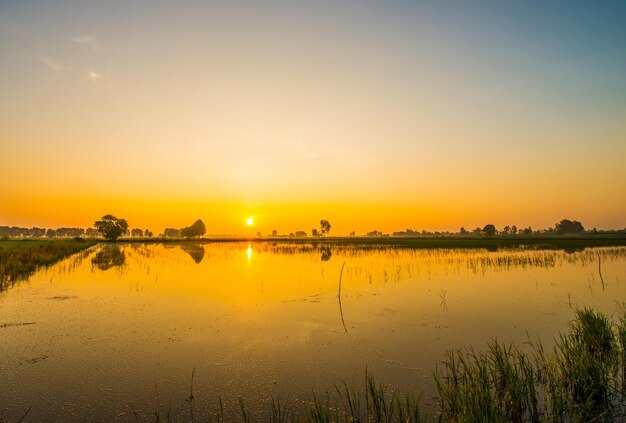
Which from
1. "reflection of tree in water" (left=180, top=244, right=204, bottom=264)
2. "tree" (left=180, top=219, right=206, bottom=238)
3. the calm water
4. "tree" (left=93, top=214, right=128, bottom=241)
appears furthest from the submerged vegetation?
"tree" (left=180, top=219, right=206, bottom=238)

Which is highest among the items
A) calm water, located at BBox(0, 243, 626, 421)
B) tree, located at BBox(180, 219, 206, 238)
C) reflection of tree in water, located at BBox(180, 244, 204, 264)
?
tree, located at BBox(180, 219, 206, 238)

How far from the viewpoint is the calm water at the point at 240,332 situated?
26.9 feet

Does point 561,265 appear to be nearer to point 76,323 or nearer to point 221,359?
point 221,359

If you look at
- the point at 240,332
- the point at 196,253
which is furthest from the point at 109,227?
the point at 240,332

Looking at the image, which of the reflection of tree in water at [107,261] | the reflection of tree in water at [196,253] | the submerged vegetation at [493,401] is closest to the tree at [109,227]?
the reflection of tree in water at [196,253]

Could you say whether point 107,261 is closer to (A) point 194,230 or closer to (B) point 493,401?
(B) point 493,401

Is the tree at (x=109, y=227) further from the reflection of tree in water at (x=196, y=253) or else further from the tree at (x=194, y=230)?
the reflection of tree in water at (x=196, y=253)

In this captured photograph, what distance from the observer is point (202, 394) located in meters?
7.97

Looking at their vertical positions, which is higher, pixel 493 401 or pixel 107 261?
pixel 107 261

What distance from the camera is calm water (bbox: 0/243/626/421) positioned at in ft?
26.9

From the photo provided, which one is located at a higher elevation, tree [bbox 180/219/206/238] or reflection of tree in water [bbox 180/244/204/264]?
tree [bbox 180/219/206/238]

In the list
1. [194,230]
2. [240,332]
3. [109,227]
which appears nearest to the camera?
[240,332]

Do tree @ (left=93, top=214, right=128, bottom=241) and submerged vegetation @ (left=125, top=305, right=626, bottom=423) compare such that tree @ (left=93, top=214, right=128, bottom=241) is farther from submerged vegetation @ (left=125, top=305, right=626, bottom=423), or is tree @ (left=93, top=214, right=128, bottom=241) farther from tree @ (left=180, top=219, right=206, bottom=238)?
submerged vegetation @ (left=125, top=305, right=626, bottom=423)

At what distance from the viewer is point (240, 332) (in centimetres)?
1302
